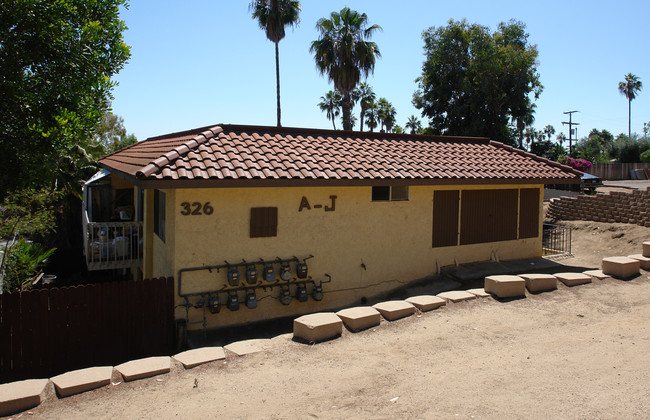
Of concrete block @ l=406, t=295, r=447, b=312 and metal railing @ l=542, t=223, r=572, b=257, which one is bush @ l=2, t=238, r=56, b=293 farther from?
metal railing @ l=542, t=223, r=572, b=257

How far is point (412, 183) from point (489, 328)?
12.9 ft

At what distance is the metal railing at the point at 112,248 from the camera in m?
11.1

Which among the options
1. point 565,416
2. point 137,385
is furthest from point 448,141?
point 137,385

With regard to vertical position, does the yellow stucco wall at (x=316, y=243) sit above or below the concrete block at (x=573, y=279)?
above

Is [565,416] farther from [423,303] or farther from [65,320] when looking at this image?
[65,320]

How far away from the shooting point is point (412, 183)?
1045cm

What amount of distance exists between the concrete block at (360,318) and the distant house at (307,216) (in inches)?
→ 89.5

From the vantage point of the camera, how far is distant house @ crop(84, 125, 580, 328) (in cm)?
871

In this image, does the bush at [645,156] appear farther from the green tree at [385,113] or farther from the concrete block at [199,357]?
the concrete block at [199,357]

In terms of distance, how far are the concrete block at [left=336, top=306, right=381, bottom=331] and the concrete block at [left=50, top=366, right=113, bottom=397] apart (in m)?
3.42

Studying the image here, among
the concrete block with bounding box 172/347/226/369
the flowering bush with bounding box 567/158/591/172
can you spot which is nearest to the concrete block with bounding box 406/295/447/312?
the concrete block with bounding box 172/347/226/369

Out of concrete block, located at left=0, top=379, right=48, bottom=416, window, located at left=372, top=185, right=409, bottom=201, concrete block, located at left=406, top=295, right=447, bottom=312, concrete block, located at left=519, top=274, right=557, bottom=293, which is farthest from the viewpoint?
window, located at left=372, top=185, right=409, bottom=201

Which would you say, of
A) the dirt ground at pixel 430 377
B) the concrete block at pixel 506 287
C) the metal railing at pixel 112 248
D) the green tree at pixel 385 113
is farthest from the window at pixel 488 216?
the green tree at pixel 385 113

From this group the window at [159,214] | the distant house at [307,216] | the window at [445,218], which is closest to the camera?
the distant house at [307,216]
